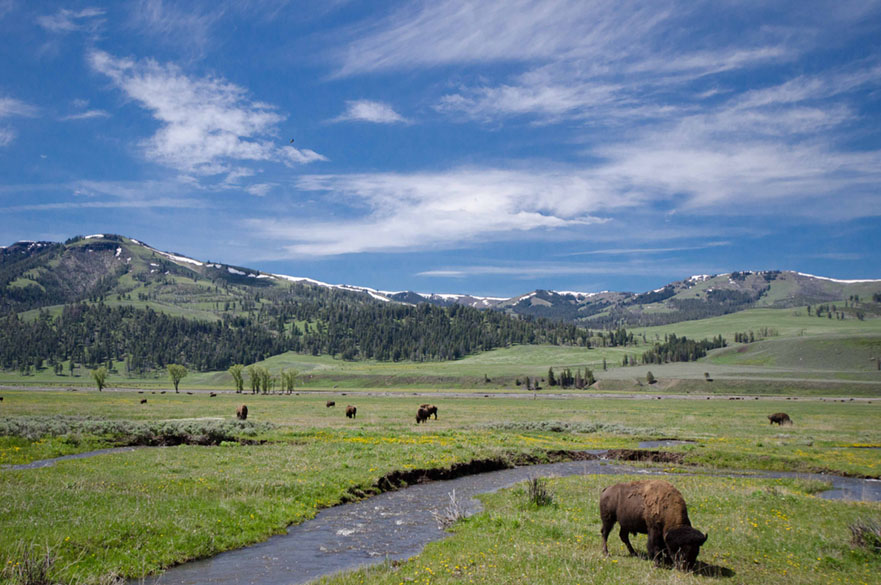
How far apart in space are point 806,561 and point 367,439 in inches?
1074

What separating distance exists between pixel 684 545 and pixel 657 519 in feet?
2.50

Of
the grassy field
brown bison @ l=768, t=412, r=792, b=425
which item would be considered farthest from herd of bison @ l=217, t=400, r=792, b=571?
brown bison @ l=768, t=412, r=792, b=425

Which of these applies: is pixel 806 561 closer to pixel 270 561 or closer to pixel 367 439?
pixel 270 561

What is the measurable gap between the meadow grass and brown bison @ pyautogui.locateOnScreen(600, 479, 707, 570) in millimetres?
461

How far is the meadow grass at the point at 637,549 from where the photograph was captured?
11414mm

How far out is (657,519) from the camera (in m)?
12.0

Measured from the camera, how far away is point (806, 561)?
508 inches

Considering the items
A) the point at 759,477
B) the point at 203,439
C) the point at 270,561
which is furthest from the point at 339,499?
the point at 759,477

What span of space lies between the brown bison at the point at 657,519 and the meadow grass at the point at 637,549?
0.46 metres

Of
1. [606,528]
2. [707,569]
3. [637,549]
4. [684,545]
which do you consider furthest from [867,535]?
[606,528]

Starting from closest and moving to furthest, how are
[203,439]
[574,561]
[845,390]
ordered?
[574,561] → [203,439] → [845,390]

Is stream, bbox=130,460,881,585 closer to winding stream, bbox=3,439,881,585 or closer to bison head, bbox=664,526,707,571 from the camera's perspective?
winding stream, bbox=3,439,881,585

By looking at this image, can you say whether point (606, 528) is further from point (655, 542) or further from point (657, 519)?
point (657, 519)

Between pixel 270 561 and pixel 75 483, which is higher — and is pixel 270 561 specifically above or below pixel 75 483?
below
